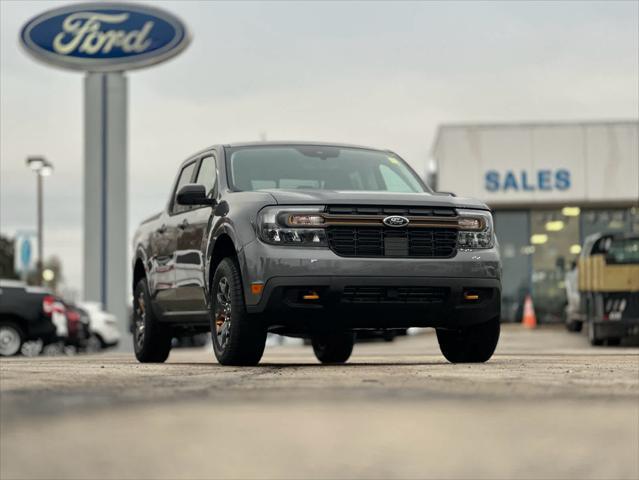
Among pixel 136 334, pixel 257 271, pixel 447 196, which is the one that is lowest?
pixel 136 334

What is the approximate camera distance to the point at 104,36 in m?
40.2

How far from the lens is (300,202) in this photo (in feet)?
26.5

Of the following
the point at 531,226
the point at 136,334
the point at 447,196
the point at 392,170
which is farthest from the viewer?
the point at 531,226

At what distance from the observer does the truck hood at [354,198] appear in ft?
26.6

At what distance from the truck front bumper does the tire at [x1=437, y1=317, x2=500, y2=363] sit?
2.00 feet

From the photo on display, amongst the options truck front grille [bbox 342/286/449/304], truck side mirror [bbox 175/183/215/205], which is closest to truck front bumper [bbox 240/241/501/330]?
truck front grille [bbox 342/286/449/304]

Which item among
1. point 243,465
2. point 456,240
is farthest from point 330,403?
point 456,240

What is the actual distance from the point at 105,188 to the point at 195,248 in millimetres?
33859

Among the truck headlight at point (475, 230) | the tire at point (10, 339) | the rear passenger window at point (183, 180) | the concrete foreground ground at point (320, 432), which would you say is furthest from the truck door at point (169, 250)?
the tire at point (10, 339)

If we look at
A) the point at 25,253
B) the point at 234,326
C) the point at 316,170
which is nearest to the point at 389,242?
the point at 234,326

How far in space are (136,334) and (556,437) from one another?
7.93 meters

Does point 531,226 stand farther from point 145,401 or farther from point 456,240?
point 145,401

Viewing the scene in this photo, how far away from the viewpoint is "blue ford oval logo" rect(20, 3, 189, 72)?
39.2 meters

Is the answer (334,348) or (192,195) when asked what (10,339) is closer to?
(334,348)
